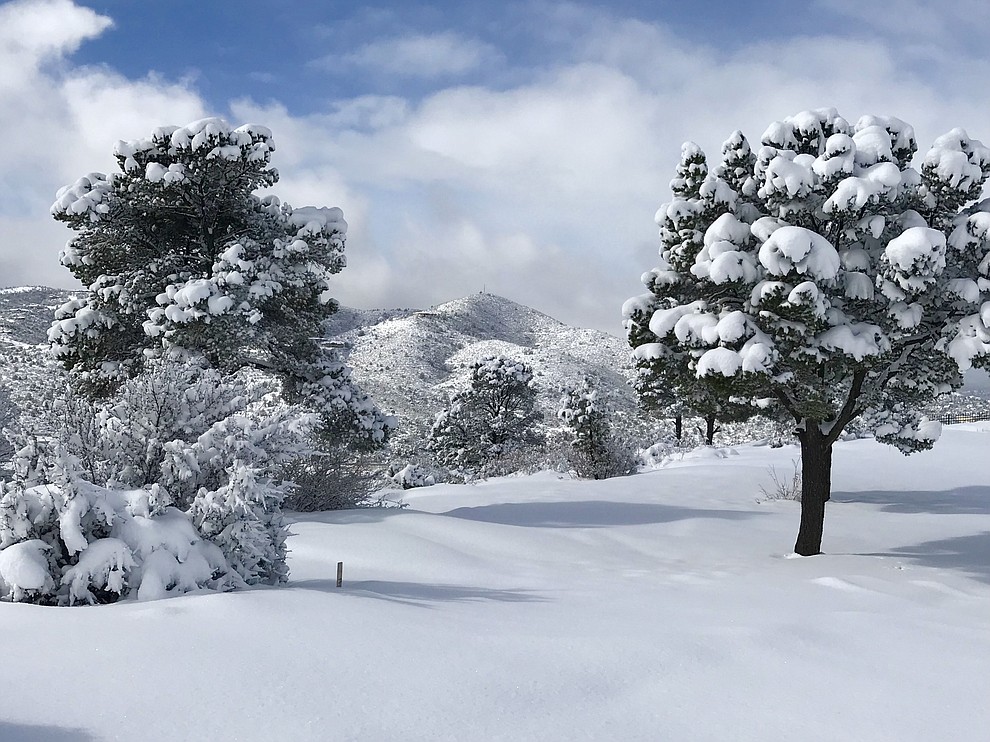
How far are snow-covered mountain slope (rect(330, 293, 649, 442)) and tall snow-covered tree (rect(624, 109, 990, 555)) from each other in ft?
112

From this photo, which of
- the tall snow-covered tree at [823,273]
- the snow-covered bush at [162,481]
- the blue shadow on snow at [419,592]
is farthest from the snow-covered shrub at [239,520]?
the tall snow-covered tree at [823,273]

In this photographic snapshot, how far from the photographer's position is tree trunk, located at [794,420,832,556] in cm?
1062

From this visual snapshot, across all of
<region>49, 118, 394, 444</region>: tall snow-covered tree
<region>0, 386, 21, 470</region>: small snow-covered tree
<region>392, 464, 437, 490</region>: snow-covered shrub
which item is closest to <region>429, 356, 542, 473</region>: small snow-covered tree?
<region>392, 464, 437, 490</region>: snow-covered shrub

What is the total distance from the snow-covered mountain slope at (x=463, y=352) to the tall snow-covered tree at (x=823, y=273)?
34.2 metres

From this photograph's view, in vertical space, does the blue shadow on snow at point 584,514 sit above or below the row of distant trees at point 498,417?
below

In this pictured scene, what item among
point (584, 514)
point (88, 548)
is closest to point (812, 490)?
point (584, 514)

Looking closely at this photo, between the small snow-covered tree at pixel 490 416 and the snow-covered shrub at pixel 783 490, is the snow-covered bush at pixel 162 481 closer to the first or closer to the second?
the snow-covered shrub at pixel 783 490

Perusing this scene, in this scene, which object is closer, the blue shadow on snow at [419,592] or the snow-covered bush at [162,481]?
the snow-covered bush at [162,481]

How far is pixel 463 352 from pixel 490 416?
34269 mm

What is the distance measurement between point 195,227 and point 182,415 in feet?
31.0

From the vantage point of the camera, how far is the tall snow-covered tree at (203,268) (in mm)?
12977

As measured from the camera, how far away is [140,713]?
3.11 metres

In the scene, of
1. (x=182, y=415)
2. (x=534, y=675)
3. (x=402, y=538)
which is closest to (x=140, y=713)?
(x=534, y=675)

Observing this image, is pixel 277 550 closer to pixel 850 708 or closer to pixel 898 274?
pixel 850 708
